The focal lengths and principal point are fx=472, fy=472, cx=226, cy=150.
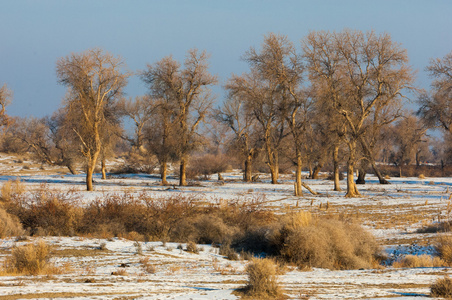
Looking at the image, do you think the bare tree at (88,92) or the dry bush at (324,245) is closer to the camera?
the dry bush at (324,245)

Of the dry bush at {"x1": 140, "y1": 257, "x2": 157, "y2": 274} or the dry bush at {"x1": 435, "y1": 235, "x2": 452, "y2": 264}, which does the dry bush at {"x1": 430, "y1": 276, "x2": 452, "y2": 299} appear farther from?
the dry bush at {"x1": 140, "y1": 257, "x2": 157, "y2": 274}

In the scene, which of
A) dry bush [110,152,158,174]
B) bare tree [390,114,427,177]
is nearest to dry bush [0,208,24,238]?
dry bush [110,152,158,174]

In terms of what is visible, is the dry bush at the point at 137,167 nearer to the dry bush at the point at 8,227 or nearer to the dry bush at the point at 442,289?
the dry bush at the point at 8,227

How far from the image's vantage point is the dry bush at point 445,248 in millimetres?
13383

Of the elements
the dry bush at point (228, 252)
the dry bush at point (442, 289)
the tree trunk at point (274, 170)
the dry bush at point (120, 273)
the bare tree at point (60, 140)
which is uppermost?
the bare tree at point (60, 140)

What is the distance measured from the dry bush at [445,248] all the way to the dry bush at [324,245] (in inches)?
73.2

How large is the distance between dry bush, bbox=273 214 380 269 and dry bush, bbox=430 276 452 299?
4.78m

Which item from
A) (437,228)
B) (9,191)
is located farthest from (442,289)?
(9,191)

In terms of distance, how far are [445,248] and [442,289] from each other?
5.86 meters

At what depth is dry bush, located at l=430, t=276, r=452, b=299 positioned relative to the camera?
825 cm

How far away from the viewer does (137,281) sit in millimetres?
9578

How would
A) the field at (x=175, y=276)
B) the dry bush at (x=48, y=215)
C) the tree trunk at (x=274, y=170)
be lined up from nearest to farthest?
the field at (x=175, y=276) → the dry bush at (x=48, y=215) → the tree trunk at (x=274, y=170)

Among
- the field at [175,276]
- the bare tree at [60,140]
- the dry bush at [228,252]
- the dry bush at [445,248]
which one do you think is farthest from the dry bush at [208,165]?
the dry bush at [445,248]

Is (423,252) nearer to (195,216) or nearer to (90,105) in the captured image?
(195,216)
